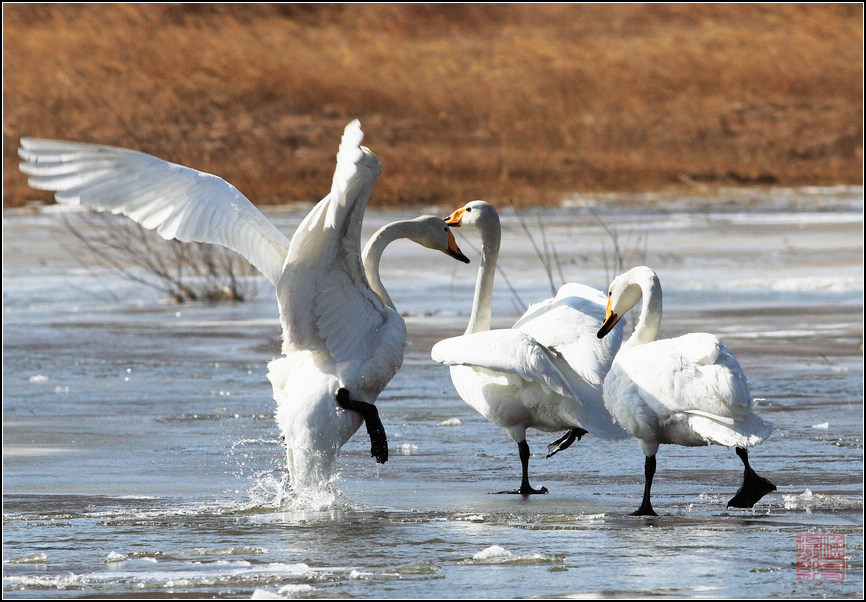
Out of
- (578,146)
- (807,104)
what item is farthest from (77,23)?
(807,104)

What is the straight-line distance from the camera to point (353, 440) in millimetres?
8852

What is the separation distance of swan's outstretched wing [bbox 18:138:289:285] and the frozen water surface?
1166 millimetres

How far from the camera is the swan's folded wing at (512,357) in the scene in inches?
283

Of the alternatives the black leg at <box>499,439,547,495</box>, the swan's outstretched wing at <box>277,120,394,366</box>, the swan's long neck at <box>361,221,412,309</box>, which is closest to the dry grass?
the swan's long neck at <box>361,221,412,309</box>

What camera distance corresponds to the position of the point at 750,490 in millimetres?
6531

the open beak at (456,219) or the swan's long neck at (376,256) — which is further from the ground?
the open beak at (456,219)

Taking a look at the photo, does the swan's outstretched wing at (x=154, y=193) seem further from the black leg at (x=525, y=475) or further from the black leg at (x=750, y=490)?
the black leg at (x=750, y=490)

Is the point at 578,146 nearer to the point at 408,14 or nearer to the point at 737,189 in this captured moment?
the point at 737,189

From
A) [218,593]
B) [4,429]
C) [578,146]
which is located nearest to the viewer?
[218,593]

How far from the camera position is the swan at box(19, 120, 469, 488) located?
7145 millimetres

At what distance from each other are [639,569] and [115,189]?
11.0ft

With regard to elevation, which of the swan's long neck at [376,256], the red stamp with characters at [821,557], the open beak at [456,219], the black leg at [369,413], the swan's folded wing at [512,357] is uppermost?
the open beak at [456,219]

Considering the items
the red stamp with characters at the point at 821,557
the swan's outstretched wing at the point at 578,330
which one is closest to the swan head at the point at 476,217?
the swan's outstretched wing at the point at 578,330

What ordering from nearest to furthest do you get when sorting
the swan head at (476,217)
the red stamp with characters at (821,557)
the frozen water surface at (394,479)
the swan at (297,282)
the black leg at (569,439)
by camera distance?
the red stamp with characters at (821,557), the frozen water surface at (394,479), the swan at (297,282), the black leg at (569,439), the swan head at (476,217)
